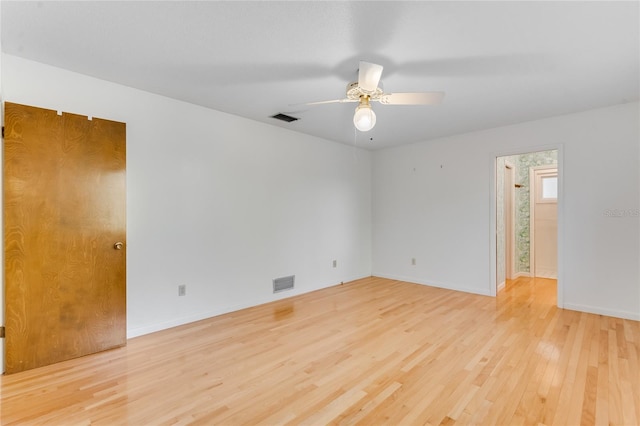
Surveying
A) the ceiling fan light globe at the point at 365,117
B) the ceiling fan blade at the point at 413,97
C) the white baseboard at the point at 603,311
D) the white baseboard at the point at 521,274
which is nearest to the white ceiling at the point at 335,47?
the ceiling fan blade at the point at 413,97

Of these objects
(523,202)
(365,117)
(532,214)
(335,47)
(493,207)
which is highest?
(335,47)

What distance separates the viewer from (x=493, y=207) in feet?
14.6

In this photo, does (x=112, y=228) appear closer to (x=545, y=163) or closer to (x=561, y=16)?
(x=561, y=16)

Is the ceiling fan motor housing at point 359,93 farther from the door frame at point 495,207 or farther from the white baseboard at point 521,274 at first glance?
the white baseboard at point 521,274

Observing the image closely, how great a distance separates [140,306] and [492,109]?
4.43 meters

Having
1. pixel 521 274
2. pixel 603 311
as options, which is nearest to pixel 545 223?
pixel 521 274

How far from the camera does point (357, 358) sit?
8.37 ft

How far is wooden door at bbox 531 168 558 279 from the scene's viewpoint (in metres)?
5.61

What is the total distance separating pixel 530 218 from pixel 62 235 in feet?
22.9

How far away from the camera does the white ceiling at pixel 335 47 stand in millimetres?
1836

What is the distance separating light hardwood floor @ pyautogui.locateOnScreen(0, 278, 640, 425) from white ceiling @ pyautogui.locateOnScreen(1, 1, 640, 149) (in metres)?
2.42

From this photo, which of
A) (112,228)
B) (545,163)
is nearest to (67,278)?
(112,228)

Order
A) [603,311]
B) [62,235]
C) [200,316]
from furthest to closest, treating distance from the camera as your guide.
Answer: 1. [603,311]
2. [200,316]
3. [62,235]

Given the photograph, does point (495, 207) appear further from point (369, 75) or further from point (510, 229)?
point (369, 75)
